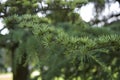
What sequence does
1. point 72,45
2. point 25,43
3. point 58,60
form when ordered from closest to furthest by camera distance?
point 72,45, point 25,43, point 58,60

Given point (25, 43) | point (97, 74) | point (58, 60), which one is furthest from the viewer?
point (97, 74)

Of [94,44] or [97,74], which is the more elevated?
[94,44]

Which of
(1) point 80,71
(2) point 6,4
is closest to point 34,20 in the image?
(2) point 6,4

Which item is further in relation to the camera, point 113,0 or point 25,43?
point 113,0

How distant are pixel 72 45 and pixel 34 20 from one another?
0.33 meters

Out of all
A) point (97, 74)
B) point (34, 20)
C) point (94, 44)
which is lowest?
point (97, 74)

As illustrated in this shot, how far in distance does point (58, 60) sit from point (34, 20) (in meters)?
1.02

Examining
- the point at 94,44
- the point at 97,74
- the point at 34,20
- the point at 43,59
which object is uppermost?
the point at 34,20

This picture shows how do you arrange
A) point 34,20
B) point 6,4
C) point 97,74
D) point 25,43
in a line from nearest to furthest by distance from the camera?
point 34,20, point 6,4, point 25,43, point 97,74

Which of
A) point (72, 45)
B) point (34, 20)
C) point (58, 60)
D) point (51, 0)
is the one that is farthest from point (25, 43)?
point (72, 45)

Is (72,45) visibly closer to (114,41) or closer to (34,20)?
(114,41)

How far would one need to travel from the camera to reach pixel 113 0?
266 centimetres

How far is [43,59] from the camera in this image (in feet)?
7.82

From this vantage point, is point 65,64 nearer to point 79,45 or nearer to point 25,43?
point 25,43
